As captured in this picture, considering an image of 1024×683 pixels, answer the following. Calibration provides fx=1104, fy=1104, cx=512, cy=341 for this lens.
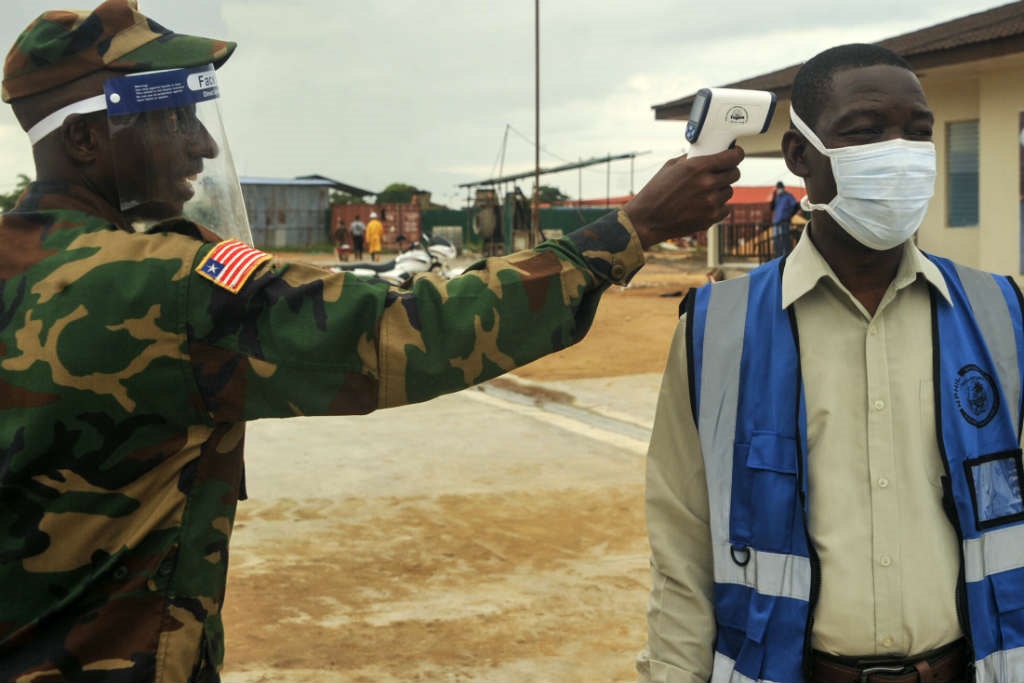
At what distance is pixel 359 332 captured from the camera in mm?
1843

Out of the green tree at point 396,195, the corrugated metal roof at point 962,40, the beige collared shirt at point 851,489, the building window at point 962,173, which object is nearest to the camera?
the beige collared shirt at point 851,489

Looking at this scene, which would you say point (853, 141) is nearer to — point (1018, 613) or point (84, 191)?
point (1018, 613)

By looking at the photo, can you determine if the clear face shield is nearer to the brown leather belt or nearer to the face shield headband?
the face shield headband

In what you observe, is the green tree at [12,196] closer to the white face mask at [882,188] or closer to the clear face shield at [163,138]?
the clear face shield at [163,138]

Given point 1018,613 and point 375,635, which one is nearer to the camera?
point 1018,613

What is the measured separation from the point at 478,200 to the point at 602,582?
24738mm

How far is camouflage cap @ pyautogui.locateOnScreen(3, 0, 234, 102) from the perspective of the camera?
6.61ft

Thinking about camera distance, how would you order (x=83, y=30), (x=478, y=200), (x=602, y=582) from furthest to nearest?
1. (x=478, y=200)
2. (x=602, y=582)
3. (x=83, y=30)

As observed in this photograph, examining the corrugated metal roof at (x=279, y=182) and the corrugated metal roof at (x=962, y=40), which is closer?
the corrugated metal roof at (x=962, y=40)

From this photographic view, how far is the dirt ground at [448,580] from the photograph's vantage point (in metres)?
4.64

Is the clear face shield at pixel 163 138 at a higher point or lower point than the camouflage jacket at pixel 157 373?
higher

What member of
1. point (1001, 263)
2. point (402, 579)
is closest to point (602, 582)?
point (402, 579)

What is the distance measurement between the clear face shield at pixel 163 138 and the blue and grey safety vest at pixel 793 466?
106 cm

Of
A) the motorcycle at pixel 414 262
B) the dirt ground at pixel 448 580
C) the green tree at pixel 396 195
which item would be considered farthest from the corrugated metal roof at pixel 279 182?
the dirt ground at pixel 448 580
